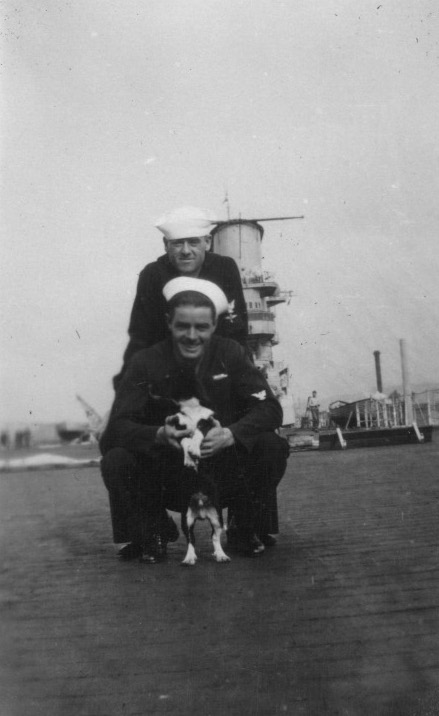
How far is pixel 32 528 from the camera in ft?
15.3

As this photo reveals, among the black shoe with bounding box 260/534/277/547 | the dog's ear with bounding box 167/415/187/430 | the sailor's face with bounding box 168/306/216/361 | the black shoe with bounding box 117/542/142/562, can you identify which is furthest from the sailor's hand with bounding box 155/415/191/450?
the black shoe with bounding box 260/534/277/547

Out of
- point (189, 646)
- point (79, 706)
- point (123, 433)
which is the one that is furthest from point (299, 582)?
point (79, 706)

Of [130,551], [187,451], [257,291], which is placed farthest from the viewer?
[257,291]

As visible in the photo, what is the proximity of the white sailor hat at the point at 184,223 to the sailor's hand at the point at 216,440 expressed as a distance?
2.85 ft

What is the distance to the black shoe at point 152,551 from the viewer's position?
10.1ft

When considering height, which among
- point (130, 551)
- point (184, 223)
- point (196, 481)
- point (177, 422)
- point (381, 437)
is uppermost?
point (184, 223)

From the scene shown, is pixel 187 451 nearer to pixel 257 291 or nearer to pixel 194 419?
pixel 194 419

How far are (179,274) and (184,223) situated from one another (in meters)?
0.23

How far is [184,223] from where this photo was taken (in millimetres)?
3080

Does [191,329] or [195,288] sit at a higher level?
[195,288]

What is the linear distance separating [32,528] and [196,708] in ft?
11.0

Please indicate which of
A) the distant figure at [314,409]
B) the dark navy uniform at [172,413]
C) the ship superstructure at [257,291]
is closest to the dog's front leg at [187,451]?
the dark navy uniform at [172,413]

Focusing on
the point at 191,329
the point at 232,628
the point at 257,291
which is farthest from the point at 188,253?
the point at 257,291

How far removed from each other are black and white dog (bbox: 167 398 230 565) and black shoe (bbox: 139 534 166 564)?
0.65 feet
